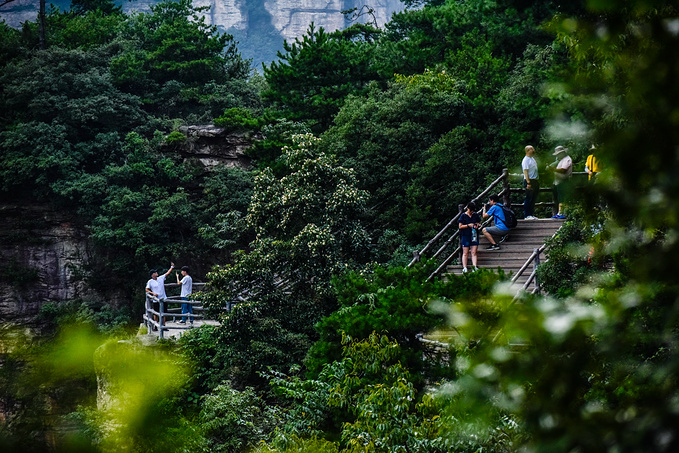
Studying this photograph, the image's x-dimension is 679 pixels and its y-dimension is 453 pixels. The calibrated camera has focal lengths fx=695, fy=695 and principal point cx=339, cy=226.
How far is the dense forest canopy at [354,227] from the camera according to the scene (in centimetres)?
136

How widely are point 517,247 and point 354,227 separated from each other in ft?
11.0

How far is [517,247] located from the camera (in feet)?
33.7

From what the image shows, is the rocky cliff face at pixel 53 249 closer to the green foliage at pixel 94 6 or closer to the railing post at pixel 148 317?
the railing post at pixel 148 317

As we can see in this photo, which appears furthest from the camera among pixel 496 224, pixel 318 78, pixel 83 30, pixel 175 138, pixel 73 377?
pixel 83 30

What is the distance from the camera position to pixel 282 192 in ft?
42.0

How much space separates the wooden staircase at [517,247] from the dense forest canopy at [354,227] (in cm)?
137

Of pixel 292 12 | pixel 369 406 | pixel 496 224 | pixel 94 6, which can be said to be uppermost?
pixel 292 12

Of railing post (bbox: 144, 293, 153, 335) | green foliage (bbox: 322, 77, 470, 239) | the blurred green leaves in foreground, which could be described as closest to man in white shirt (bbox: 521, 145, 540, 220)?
green foliage (bbox: 322, 77, 470, 239)

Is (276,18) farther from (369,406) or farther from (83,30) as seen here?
(369,406)

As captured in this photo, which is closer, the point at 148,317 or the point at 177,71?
the point at 148,317

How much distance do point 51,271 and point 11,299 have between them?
142cm

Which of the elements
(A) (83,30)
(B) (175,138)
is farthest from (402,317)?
(A) (83,30)

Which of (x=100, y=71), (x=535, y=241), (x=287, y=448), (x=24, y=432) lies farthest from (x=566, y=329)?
(x=100, y=71)

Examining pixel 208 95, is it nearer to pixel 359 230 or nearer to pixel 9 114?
pixel 9 114
